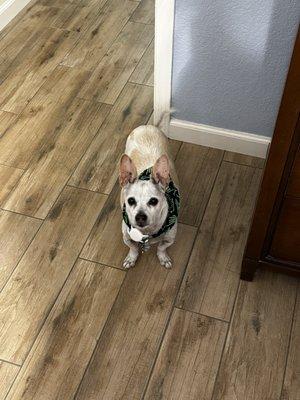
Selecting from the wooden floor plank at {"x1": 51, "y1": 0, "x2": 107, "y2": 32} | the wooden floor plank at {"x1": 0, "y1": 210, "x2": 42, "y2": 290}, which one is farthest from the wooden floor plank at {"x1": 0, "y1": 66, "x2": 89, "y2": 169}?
the wooden floor plank at {"x1": 51, "y1": 0, "x2": 107, "y2": 32}

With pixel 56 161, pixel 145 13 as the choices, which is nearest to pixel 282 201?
pixel 56 161

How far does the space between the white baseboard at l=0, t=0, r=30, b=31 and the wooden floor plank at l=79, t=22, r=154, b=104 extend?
0.75 m

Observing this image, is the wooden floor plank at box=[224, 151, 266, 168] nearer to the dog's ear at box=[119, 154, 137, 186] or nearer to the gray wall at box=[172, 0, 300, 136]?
the gray wall at box=[172, 0, 300, 136]

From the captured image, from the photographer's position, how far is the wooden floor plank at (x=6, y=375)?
1.61 meters

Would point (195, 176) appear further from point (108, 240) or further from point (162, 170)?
point (162, 170)

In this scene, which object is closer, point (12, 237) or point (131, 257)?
point (131, 257)

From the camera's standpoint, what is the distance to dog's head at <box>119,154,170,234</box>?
1.58m

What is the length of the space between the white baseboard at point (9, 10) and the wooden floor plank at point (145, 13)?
77cm

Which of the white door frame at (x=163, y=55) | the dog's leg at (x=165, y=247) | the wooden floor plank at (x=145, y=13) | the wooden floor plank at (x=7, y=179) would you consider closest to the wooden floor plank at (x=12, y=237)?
the wooden floor plank at (x=7, y=179)

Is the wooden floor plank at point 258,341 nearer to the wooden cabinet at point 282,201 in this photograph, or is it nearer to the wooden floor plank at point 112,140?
the wooden cabinet at point 282,201

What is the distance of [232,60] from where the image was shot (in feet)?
6.44

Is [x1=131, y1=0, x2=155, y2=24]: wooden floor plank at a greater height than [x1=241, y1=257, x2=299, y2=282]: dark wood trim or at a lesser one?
greater

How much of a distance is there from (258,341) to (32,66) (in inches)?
79.2

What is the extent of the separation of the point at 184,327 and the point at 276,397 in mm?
384
